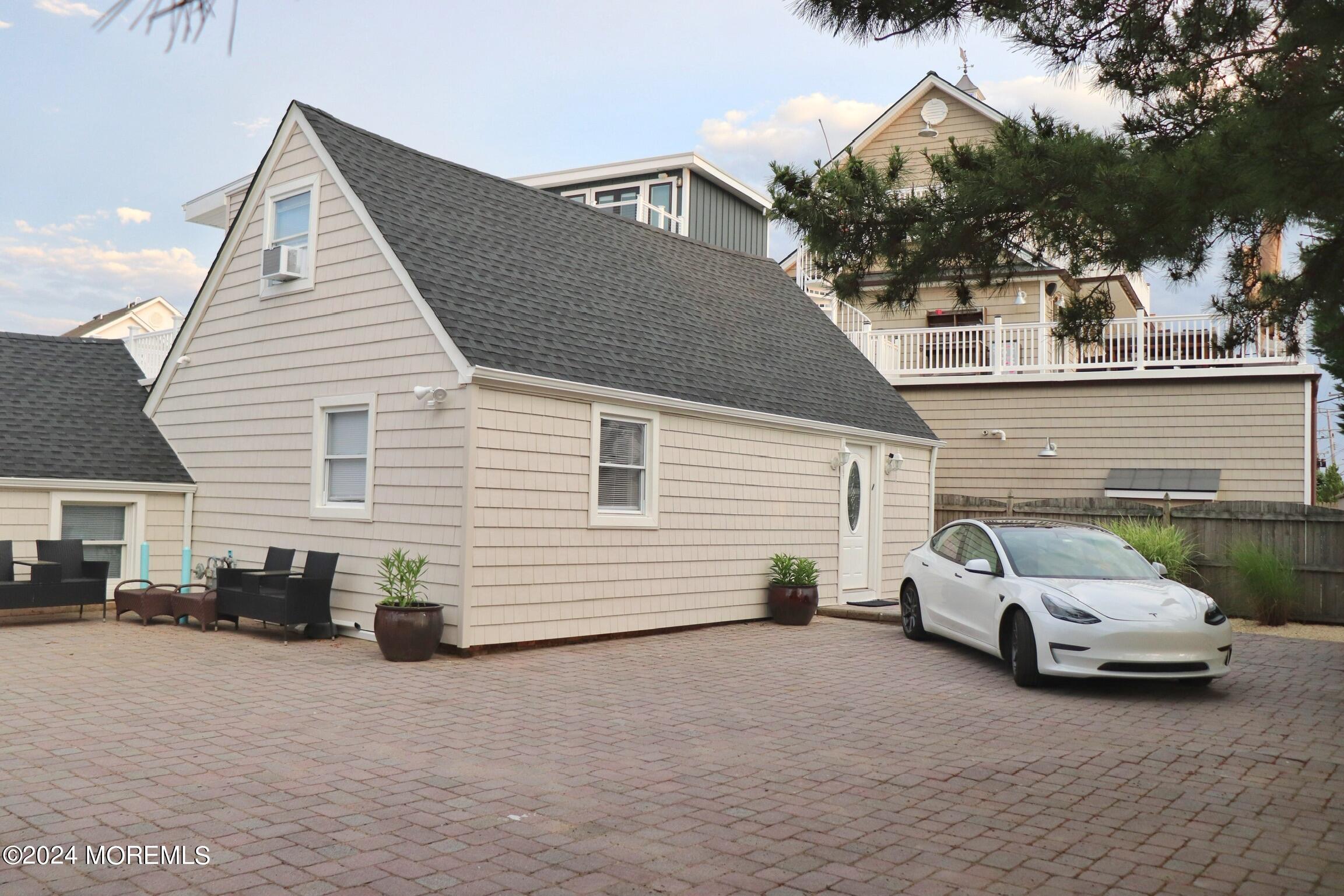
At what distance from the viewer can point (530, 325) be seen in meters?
11.5

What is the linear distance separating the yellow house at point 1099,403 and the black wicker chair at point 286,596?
1114 cm

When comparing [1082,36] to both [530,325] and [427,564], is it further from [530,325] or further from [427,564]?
[427,564]

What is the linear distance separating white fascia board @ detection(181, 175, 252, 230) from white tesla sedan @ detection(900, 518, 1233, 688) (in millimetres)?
15403

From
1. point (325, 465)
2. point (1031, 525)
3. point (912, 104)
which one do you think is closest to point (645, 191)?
point (912, 104)

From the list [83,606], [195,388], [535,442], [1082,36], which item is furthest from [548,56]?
[83,606]

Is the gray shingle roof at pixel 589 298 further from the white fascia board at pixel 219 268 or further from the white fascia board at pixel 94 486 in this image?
the white fascia board at pixel 94 486

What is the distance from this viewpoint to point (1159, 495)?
1869 centimetres

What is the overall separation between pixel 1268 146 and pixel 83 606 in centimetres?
1402

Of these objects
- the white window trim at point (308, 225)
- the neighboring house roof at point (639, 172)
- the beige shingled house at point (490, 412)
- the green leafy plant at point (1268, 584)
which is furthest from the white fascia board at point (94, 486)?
the green leafy plant at point (1268, 584)

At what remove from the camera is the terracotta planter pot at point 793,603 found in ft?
44.5

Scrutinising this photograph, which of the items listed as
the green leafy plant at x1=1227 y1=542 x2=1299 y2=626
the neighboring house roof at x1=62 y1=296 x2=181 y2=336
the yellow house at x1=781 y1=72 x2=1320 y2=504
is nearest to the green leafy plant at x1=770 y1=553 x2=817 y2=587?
the green leafy plant at x1=1227 y1=542 x2=1299 y2=626

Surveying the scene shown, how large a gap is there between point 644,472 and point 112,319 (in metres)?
37.2

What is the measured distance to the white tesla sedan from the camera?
28.1 ft

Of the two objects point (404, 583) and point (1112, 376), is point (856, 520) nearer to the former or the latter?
point (1112, 376)
